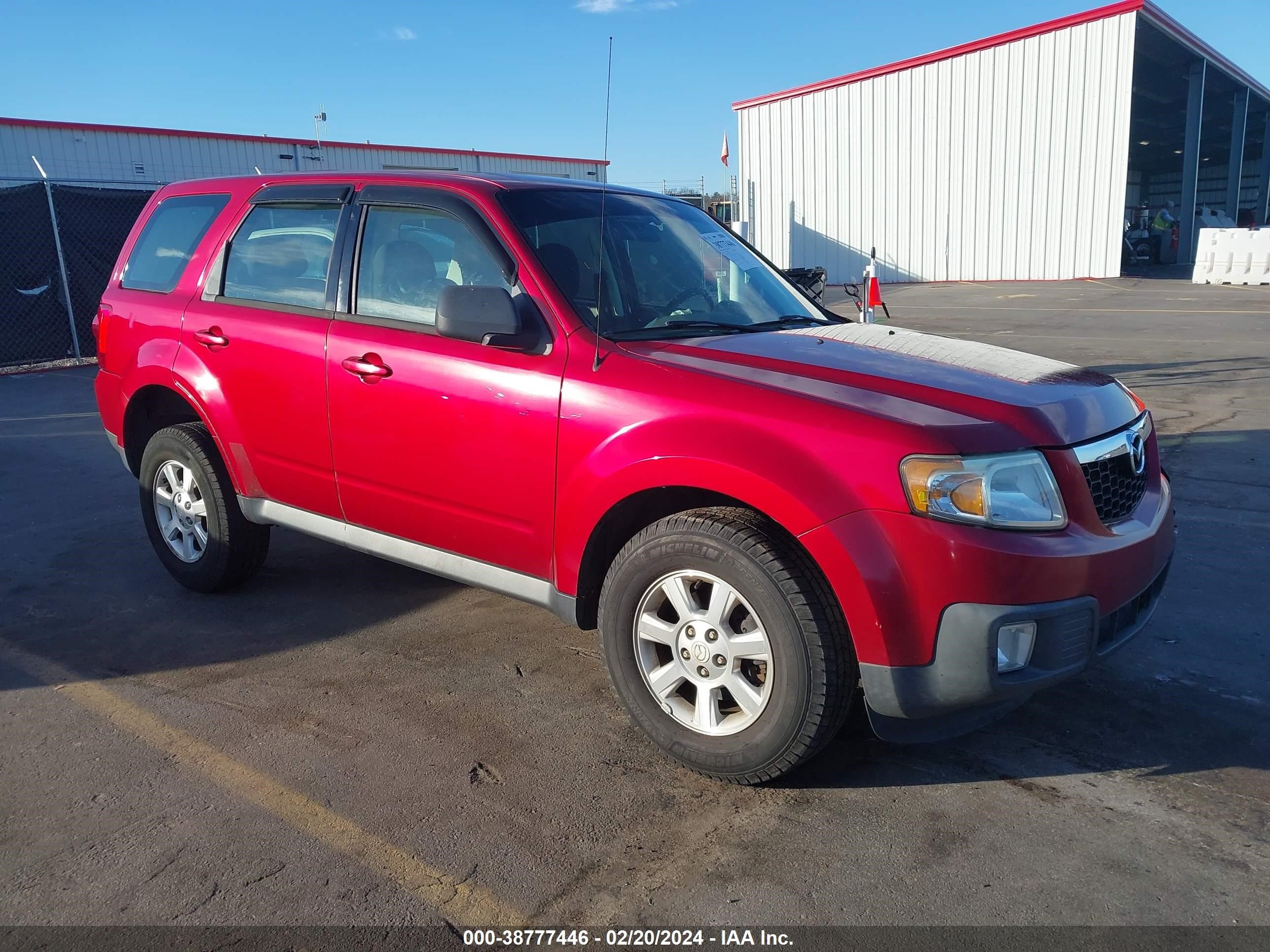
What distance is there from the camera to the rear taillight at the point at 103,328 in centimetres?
507

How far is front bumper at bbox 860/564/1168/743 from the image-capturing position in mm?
2654

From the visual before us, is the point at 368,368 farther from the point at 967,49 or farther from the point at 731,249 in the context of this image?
the point at 967,49

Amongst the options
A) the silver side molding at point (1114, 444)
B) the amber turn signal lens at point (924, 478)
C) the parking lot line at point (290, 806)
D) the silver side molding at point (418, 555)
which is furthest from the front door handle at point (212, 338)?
the silver side molding at point (1114, 444)

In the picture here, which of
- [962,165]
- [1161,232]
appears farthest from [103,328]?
[1161,232]

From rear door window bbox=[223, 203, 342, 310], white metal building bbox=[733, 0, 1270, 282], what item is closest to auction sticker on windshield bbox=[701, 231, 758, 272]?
rear door window bbox=[223, 203, 342, 310]

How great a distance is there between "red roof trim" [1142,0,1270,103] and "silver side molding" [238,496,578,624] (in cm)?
2831

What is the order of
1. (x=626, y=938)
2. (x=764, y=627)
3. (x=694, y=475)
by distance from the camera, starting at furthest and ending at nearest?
(x=694, y=475), (x=764, y=627), (x=626, y=938)

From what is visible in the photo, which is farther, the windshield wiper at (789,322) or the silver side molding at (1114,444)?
the windshield wiper at (789,322)

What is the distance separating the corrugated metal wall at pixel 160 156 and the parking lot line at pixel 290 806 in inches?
752

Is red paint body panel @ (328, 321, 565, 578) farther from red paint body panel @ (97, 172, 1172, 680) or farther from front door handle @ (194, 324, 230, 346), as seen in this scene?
front door handle @ (194, 324, 230, 346)

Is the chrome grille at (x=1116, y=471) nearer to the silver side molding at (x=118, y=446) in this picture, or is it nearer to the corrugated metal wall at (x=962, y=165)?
the silver side molding at (x=118, y=446)

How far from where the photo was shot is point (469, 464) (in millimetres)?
3566

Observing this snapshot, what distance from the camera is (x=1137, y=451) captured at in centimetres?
328

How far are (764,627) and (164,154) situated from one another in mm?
28081
